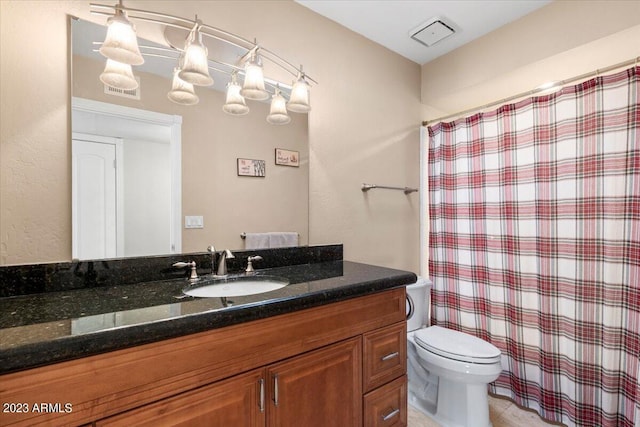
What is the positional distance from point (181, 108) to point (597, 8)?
220 cm

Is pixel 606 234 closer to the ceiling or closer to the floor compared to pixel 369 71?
closer to the floor

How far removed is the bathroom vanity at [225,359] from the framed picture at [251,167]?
Answer: 0.57 metres

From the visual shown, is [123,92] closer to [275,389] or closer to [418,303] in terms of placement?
[275,389]

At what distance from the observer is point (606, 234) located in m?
1.49

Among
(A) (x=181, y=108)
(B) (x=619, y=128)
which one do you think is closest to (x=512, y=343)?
(B) (x=619, y=128)

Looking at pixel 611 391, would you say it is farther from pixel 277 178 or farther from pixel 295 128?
pixel 295 128

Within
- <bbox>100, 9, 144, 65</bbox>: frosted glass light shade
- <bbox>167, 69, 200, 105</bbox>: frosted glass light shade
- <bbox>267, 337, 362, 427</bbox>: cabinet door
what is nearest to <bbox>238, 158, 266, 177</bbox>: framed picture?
<bbox>167, 69, 200, 105</bbox>: frosted glass light shade

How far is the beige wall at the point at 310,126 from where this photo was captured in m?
1.03

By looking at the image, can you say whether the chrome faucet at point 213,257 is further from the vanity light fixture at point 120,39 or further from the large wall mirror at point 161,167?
the vanity light fixture at point 120,39

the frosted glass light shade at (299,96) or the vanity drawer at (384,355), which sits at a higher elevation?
the frosted glass light shade at (299,96)

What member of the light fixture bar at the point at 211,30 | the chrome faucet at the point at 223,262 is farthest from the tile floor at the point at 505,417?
the light fixture bar at the point at 211,30

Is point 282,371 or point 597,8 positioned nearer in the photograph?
point 282,371

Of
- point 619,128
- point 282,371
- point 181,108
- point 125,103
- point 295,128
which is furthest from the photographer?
point 295,128

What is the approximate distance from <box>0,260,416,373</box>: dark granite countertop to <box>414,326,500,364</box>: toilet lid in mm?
642
